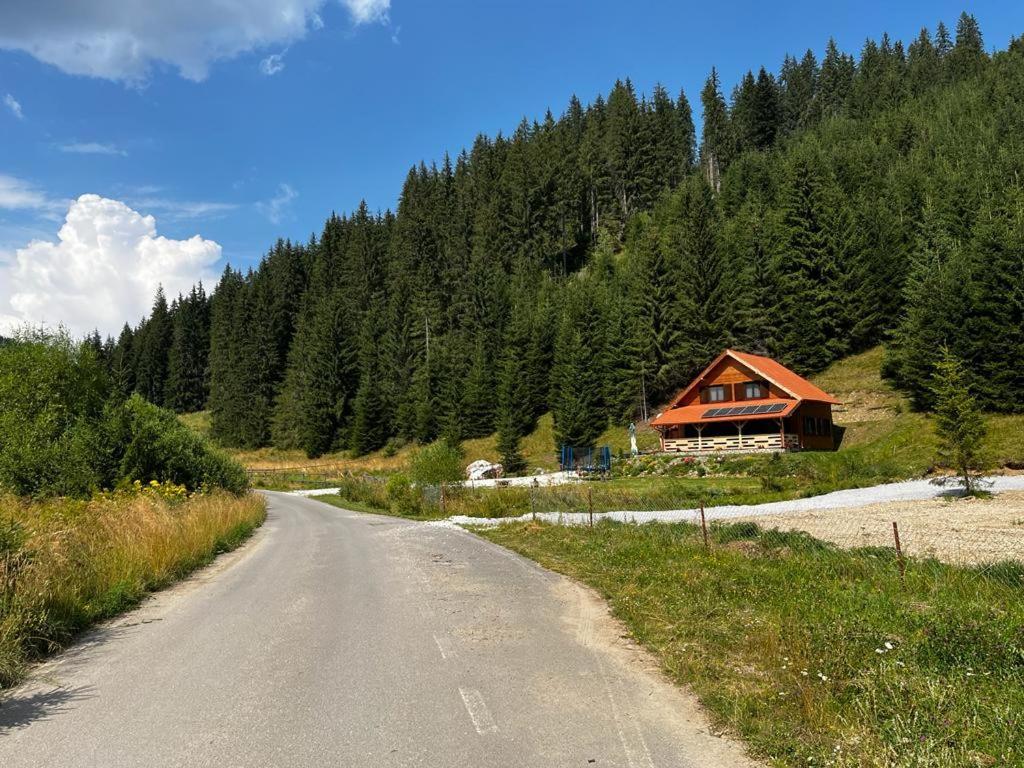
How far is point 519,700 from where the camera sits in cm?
557

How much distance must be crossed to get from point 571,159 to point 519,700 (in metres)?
98.4

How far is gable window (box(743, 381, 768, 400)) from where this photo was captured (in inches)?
1785

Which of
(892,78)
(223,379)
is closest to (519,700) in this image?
(223,379)

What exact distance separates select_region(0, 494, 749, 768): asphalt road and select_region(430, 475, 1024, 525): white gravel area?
11.6 metres

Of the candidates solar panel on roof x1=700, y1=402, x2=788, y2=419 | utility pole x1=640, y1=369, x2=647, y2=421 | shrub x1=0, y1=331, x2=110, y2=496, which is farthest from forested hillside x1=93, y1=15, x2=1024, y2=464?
shrub x1=0, y1=331, x2=110, y2=496

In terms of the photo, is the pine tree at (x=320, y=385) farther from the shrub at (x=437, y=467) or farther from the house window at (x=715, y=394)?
the house window at (x=715, y=394)

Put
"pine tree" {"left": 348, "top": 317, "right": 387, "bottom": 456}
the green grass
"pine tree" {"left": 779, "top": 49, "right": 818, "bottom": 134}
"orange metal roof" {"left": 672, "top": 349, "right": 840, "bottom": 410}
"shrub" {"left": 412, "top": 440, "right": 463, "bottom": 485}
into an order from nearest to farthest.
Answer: the green grass
"shrub" {"left": 412, "top": 440, "right": 463, "bottom": 485}
"orange metal roof" {"left": 672, "top": 349, "right": 840, "bottom": 410}
"pine tree" {"left": 348, "top": 317, "right": 387, "bottom": 456}
"pine tree" {"left": 779, "top": 49, "right": 818, "bottom": 134}

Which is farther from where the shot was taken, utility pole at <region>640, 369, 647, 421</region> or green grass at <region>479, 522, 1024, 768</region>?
utility pole at <region>640, 369, 647, 421</region>

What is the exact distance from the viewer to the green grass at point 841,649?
4449mm

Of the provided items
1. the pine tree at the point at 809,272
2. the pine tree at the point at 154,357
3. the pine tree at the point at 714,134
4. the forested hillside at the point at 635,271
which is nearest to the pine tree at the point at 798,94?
the forested hillside at the point at 635,271

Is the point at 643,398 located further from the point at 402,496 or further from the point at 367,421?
the point at 367,421

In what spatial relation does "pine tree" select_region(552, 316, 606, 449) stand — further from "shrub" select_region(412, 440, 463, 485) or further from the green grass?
the green grass

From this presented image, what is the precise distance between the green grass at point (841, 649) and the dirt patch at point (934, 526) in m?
2.23

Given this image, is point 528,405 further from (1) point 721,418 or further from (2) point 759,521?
(2) point 759,521
